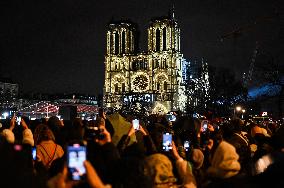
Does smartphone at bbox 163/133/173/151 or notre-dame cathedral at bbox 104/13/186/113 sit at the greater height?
notre-dame cathedral at bbox 104/13/186/113

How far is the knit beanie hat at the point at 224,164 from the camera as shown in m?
5.83

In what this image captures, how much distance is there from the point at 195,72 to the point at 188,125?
356 feet

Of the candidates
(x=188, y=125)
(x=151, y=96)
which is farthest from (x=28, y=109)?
(x=151, y=96)

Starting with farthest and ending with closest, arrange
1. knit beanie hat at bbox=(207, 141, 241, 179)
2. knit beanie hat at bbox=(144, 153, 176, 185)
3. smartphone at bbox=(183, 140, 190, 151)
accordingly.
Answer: smartphone at bbox=(183, 140, 190, 151) → knit beanie hat at bbox=(144, 153, 176, 185) → knit beanie hat at bbox=(207, 141, 241, 179)

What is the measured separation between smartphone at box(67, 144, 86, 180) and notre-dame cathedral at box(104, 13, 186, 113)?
10140 centimetres


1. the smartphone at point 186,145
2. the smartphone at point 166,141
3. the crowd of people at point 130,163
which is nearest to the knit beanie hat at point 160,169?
the crowd of people at point 130,163

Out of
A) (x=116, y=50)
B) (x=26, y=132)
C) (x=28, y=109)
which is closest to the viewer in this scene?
(x=26, y=132)

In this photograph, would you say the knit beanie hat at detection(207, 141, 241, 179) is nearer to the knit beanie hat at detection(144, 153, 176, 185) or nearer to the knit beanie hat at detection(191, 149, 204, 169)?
the knit beanie hat at detection(144, 153, 176, 185)

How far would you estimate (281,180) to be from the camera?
6340 millimetres

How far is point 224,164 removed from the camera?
5953mm

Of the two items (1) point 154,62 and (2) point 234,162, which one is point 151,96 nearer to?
(1) point 154,62

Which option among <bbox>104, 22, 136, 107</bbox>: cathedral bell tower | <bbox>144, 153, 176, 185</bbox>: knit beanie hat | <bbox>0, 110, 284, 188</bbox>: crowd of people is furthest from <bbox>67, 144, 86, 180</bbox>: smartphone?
<bbox>104, 22, 136, 107</bbox>: cathedral bell tower

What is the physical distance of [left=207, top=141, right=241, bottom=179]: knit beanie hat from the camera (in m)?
5.83

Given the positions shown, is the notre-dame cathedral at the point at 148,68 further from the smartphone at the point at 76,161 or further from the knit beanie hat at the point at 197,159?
the smartphone at the point at 76,161
